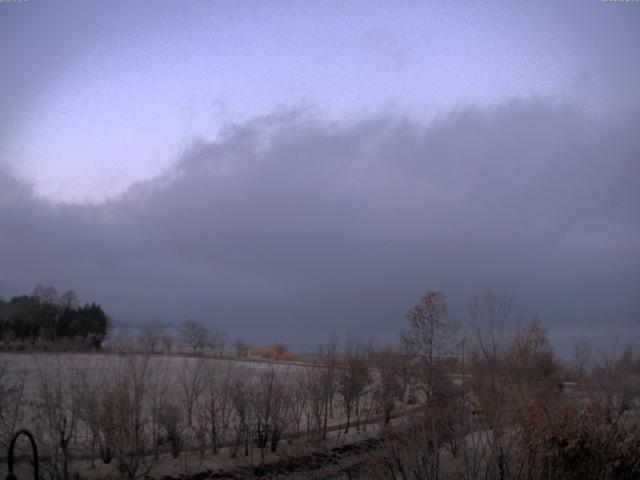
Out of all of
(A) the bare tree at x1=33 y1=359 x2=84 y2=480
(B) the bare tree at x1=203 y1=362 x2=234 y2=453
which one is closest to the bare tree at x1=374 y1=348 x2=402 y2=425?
(B) the bare tree at x1=203 y1=362 x2=234 y2=453

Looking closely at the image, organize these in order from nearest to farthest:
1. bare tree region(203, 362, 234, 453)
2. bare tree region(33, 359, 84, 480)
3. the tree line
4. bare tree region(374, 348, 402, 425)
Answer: bare tree region(33, 359, 84, 480), bare tree region(203, 362, 234, 453), bare tree region(374, 348, 402, 425), the tree line

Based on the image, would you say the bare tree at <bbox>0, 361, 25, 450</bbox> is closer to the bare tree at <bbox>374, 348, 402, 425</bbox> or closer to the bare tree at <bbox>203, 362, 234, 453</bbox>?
the bare tree at <bbox>203, 362, 234, 453</bbox>

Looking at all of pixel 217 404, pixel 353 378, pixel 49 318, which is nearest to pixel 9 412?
pixel 217 404

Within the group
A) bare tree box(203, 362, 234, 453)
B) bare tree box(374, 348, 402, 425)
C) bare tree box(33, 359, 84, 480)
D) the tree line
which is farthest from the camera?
the tree line

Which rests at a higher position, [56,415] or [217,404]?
[56,415]

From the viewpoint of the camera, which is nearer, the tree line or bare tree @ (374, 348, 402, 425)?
bare tree @ (374, 348, 402, 425)

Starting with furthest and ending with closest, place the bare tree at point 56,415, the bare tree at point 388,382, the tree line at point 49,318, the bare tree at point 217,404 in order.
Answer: the tree line at point 49,318 → the bare tree at point 388,382 → the bare tree at point 217,404 → the bare tree at point 56,415

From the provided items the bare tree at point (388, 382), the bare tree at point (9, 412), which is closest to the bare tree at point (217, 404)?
the bare tree at point (9, 412)

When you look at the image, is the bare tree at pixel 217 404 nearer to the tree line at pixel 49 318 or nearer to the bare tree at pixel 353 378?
the bare tree at pixel 353 378

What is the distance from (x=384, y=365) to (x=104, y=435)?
1958 centimetres

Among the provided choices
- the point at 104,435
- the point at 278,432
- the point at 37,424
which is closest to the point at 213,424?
the point at 278,432

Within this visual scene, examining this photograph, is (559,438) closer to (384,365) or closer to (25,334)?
(384,365)

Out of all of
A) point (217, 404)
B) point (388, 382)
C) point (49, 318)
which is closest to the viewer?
point (217, 404)

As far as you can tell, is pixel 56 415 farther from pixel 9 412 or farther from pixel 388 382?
pixel 388 382
